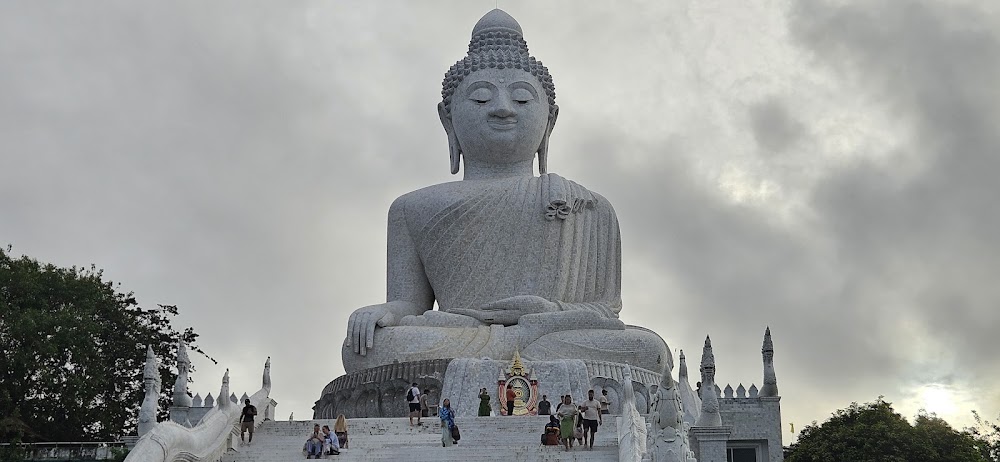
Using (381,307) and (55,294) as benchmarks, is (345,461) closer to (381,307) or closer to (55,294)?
(381,307)

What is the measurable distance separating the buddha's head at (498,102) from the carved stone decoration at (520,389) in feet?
19.1

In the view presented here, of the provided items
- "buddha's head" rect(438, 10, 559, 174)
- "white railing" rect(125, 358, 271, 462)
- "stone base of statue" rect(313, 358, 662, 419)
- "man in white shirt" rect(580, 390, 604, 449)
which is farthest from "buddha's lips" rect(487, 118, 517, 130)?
"man in white shirt" rect(580, 390, 604, 449)

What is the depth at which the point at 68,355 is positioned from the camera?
108 ft

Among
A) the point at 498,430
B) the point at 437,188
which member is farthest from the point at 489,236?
the point at 498,430

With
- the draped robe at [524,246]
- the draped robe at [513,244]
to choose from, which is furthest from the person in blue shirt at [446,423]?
the draped robe at [524,246]

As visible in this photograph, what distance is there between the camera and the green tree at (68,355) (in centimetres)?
3206

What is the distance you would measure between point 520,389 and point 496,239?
4967 mm

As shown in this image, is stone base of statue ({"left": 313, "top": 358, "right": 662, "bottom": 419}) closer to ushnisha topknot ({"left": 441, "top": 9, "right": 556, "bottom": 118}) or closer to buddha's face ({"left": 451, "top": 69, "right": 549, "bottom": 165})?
buddha's face ({"left": 451, "top": 69, "right": 549, "bottom": 165})

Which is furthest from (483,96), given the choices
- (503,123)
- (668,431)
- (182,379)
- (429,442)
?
(668,431)

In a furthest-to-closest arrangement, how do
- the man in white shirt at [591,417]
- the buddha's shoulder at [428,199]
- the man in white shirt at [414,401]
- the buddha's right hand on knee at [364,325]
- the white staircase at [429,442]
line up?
the buddha's shoulder at [428,199], the buddha's right hand on knee at [364,325], the man in white shirt at [414,401], the man in white shirt at [591,417], the white staircase at [429,442]

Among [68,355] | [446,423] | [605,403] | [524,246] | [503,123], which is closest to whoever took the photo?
[446,423]

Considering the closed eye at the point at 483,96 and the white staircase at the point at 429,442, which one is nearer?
the white staircase at the point at 429,442

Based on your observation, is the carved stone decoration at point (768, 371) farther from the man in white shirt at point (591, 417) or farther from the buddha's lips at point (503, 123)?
the man in white shirt at point (591, 417)

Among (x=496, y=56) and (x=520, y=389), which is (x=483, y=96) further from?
(x=520, y=389)
